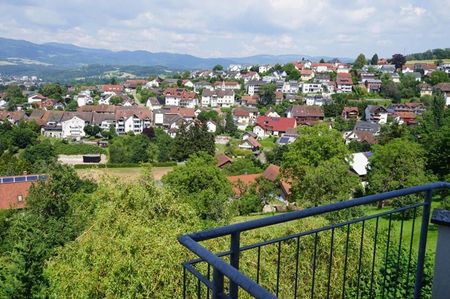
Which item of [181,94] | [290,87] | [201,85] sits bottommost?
[181,94]

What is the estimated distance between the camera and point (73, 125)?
64.8m

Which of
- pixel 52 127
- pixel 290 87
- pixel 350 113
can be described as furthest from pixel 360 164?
pixel 290 87

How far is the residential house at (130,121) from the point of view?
66.3 metres

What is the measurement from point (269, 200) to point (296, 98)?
177 feet

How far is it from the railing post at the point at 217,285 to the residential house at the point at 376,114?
58793mm

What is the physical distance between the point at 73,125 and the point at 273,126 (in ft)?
95.7

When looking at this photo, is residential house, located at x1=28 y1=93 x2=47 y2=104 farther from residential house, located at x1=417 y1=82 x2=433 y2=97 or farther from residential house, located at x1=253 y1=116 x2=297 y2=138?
residential house, located at x1=417 y1=82 x2=433 y2=97

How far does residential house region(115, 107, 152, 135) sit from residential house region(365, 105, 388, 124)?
31713mm

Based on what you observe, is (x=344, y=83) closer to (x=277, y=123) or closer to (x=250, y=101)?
(x=250, y=101)

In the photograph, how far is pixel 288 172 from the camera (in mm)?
23188

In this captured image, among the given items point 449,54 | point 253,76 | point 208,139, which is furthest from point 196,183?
point 449,54

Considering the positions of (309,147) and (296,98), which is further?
(296,98)

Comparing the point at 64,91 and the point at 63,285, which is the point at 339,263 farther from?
the point at 64,91

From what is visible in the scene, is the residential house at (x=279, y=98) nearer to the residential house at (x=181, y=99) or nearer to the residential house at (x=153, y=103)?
the residential house at (x=181, y=99)
